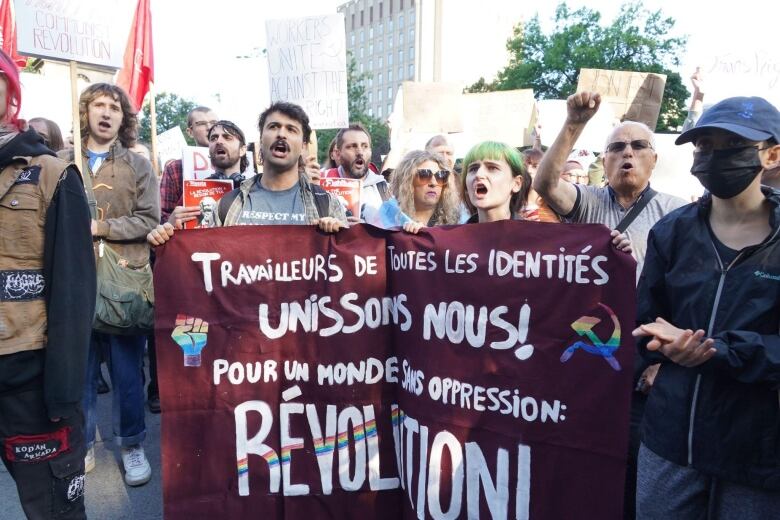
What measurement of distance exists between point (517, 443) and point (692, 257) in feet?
3.00

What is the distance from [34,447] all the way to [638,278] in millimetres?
2433

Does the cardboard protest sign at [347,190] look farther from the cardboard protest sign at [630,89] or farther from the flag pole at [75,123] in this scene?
the cardboard protest sign at [630,89]

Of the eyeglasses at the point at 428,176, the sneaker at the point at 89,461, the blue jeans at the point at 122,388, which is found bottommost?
the sneaker at the point at 89,461

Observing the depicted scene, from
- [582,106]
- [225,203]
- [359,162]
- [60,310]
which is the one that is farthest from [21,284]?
[359,162]

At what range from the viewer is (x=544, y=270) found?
227cm

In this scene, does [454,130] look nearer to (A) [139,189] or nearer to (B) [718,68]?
(B) [718,68]

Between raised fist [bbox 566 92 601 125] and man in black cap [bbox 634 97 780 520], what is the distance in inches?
18.1

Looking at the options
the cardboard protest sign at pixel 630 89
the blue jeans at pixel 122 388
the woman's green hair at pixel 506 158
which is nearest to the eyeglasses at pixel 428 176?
the woman's green hair at pixel 506 158

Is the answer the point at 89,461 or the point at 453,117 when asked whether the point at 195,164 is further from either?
the point at 453,117

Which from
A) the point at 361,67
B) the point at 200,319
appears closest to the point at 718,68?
the point at 200,319

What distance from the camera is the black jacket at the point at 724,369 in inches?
66.4

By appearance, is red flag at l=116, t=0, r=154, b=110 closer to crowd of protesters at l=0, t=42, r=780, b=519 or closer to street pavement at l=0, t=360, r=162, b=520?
crowd of protesters at l=0, t=42, r=780, b=519

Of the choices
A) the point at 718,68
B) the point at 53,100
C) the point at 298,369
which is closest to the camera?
the point at 298,369

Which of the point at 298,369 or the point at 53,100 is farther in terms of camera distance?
the point at 53,100
